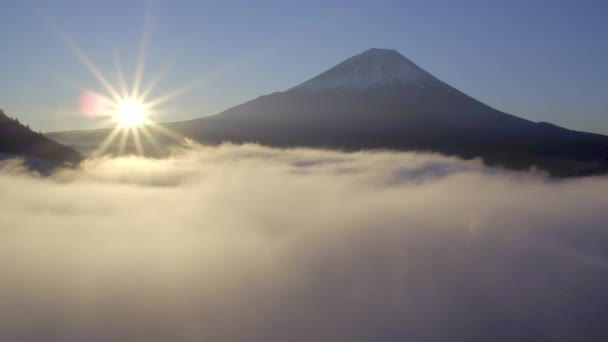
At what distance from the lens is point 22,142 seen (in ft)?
162

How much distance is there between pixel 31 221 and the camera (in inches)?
2064

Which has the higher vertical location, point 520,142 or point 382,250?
point 520,142

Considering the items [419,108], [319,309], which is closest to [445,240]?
[319,309]

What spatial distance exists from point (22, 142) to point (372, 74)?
133980 millimetres

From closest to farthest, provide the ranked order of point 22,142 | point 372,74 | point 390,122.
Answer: point 22,142
point 390,122
point 372,74

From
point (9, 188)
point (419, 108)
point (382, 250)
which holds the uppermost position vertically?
point (419, 108)

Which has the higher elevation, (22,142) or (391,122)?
(391,122)

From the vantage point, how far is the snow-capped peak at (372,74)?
532 feet

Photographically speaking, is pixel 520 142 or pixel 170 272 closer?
pixel 170 272

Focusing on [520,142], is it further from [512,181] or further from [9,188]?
[9,188]

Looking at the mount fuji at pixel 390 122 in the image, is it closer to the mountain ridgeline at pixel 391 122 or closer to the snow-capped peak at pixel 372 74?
the mountain ridgeline at pixel 391 122

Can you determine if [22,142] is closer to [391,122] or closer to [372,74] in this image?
[391,122]

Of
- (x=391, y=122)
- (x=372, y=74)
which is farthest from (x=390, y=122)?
(x=372, y=74)

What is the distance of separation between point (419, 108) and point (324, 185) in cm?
6052
